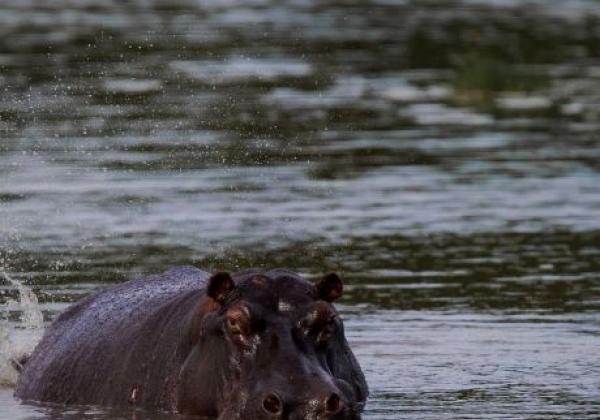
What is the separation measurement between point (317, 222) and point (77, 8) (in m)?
22.3

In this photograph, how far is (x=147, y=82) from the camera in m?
24.8

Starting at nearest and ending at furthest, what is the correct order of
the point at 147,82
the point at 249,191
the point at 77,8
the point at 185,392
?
the point at 185,392 → the point at 249,191 → the point at 147,82 → the point at 77,8

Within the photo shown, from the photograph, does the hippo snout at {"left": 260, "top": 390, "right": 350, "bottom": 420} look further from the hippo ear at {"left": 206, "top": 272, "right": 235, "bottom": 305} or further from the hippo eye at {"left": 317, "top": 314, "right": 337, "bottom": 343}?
the hippo ear at {"left": 206, "top": 272, "right": 235, "bottom": 305}

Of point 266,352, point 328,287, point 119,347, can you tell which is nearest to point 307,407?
point 266,352

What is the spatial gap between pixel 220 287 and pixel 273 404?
2.55ft

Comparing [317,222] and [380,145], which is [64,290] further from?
[380,145]

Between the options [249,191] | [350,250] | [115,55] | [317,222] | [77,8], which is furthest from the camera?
[77,8]

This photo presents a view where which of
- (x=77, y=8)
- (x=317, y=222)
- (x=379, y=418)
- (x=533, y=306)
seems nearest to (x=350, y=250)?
(x=317, y=222)

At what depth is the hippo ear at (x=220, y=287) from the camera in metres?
8.54

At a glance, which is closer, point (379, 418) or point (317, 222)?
point (379, 418)

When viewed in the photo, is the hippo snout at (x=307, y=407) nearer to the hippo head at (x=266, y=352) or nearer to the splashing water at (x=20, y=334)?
the hippo head at (x=266, y=352)

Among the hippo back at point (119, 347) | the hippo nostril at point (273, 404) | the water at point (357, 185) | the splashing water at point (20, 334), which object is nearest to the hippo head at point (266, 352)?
the hippo nostril at point (273, 404)

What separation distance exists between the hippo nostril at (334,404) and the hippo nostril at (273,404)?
188mm

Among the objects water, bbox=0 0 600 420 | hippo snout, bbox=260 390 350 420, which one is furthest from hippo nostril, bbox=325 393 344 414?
water, bbox=0 0 600 420
